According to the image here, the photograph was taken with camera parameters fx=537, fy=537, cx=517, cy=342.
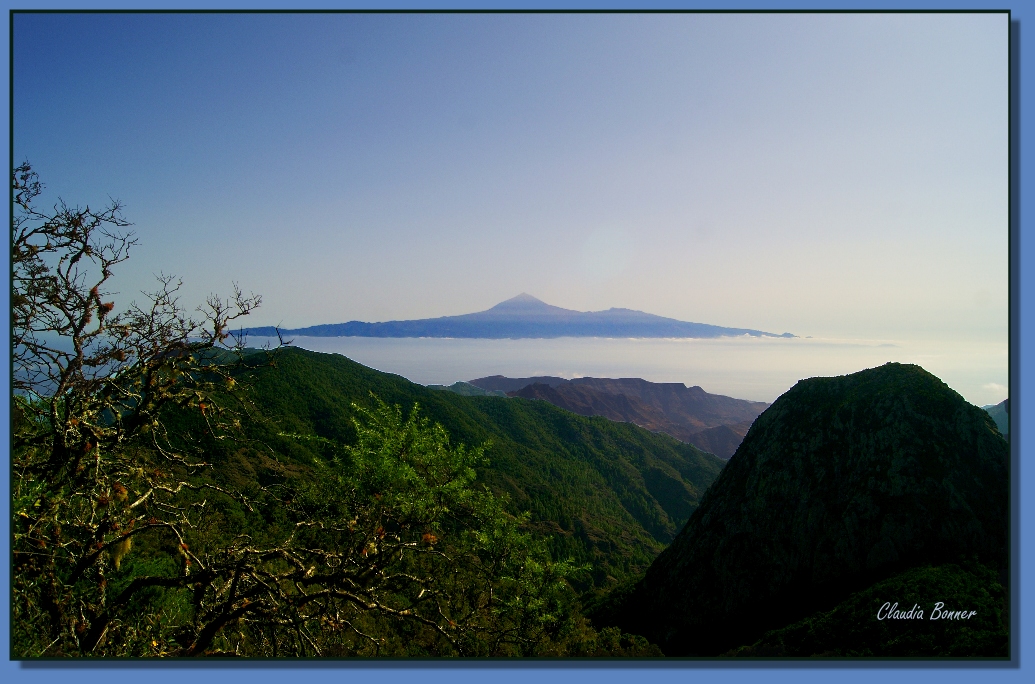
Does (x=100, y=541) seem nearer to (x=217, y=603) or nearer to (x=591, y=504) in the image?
(x=217, y=603)

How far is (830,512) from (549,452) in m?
20.3

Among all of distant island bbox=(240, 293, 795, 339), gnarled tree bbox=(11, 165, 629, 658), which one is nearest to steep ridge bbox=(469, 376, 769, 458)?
distant island bbox=(240, 293, 795, 339)

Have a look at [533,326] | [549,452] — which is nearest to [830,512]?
[533,326]

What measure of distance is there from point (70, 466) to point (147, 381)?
2.94ft

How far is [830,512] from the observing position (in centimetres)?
1059

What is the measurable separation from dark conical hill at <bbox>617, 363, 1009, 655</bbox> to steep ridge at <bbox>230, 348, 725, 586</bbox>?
12.8 feet

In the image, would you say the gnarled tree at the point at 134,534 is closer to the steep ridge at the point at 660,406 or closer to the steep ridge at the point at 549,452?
the steep ridge at the point at 549,452

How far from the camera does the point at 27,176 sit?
567cm

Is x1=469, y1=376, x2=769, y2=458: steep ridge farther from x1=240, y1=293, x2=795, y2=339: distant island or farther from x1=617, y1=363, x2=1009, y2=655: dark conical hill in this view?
x1=240, y1=293, x2=795, y2=339: distant island

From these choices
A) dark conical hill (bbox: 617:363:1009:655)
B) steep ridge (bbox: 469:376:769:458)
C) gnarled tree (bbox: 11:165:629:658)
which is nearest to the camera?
gnarled tree (bbox: 11:165:629:658)

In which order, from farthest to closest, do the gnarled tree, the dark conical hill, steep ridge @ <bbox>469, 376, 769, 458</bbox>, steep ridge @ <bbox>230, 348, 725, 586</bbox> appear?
steep ridge @ <bbox>469, 376, 769, 458</bbox>, steep ridge @ <bbox>230, 348, 725, 586</bbox>, the dark conical hill, the gnarled tree

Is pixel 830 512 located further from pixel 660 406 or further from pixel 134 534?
pixel 660 406

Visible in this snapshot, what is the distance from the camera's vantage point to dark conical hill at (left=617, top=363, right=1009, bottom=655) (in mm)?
8797

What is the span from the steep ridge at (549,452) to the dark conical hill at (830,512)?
391 centimetres
